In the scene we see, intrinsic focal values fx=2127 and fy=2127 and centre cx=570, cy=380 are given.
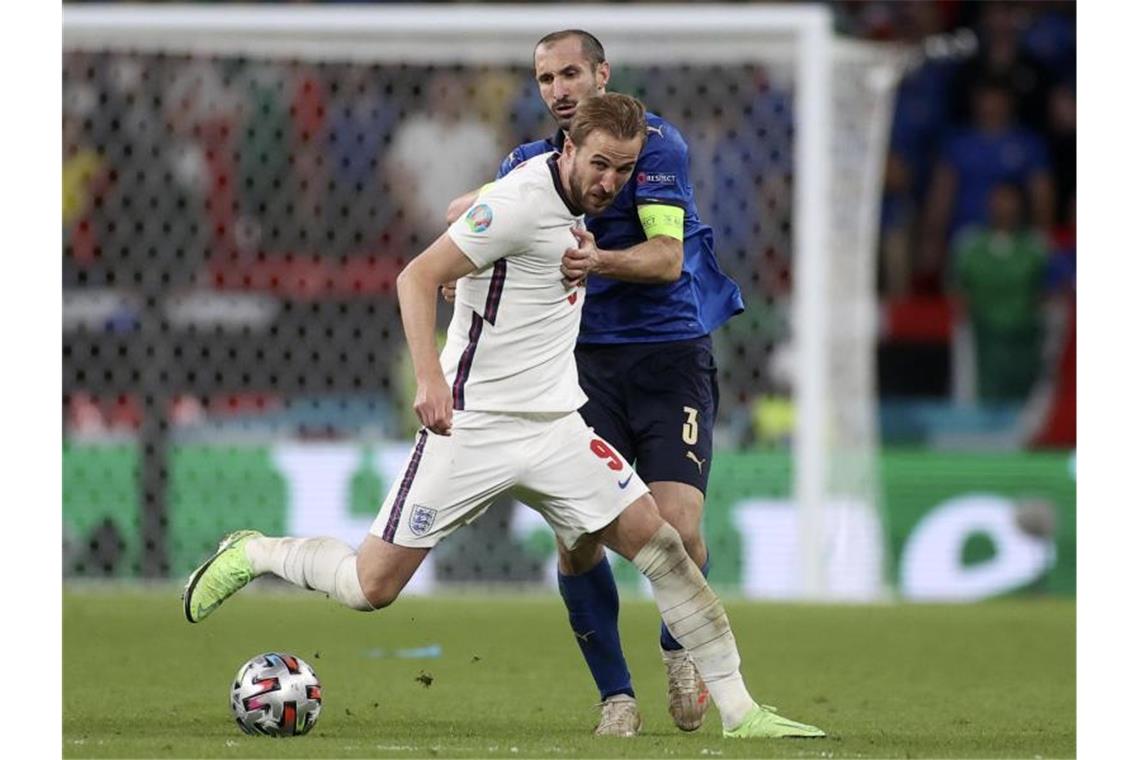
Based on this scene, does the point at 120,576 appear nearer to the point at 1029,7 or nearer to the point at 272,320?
the point at 272,320

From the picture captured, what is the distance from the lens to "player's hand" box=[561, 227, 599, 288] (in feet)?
20.8

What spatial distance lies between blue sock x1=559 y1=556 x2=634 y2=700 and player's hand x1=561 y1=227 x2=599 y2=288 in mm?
1200

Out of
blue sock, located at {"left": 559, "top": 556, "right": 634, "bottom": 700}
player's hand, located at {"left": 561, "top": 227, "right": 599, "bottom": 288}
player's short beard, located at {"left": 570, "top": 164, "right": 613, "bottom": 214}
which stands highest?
player's short beard, located at {"left": 570, "top": 164, "right": 613, "bottom": 214}

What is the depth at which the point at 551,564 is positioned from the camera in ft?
43.3

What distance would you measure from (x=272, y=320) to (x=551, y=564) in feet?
8.09

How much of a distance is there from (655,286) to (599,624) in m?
1.18

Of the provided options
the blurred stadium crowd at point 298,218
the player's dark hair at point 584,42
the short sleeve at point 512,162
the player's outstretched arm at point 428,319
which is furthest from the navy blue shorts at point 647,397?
the blurred stadium crowd at point 298,218

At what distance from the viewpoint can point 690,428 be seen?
7.29 m

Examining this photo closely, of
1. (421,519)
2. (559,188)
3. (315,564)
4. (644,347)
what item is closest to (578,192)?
(559,188)

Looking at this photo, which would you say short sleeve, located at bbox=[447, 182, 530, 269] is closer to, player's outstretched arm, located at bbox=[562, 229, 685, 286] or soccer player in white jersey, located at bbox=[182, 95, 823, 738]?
soccer player in white jersey, located at bbox=[182, 95, 823, 738]

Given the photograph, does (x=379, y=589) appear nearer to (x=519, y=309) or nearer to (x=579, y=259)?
(x=519, y=309)

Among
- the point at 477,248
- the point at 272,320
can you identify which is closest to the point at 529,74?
the point at 272,320

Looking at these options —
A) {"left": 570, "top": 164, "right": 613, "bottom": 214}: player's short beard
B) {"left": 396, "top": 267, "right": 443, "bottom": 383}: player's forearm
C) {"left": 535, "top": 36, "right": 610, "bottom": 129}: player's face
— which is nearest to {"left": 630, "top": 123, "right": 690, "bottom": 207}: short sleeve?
{"left": 535, "top": 36, "right": 610, "bottom": 129}: player's face

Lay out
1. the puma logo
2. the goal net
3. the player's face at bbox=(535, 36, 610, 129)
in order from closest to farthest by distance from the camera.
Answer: the player's face at bbox=(535, 36, 610, 129), the puma logo, the goal net
